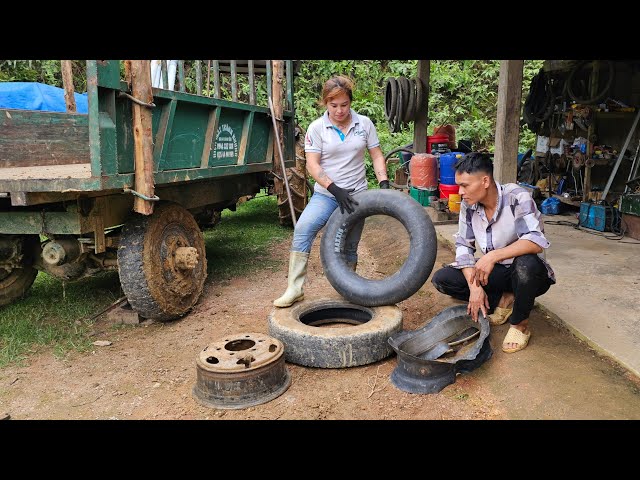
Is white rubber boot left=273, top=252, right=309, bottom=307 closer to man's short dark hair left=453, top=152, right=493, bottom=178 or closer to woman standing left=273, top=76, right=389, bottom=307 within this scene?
woman standing left=273, top=76, right=389, bottom=307

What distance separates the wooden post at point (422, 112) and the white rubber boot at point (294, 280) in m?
5.54

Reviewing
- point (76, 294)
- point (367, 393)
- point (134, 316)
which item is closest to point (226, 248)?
point (76, 294)

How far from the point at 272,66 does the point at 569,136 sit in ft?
17.8

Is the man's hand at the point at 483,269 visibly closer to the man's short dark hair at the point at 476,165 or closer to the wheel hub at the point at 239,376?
the man's short dark hair at the point at 476,165

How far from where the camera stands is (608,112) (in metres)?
7.91

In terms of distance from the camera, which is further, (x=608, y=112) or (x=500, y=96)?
(x=608, y=112)

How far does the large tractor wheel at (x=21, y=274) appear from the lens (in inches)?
179

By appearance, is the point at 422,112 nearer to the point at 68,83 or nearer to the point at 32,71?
the point at 68,83

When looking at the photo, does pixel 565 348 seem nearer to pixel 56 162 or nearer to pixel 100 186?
pixel 100 186

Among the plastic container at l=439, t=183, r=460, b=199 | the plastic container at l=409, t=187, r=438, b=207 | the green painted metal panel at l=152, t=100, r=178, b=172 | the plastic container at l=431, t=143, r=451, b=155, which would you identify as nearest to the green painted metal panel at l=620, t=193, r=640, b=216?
the plastic container at l=439, t=183, r=460, b=199

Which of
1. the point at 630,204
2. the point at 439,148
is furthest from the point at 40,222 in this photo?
the point at 439,148

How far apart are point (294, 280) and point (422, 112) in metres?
5.76

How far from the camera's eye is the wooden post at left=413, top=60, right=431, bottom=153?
8820 millimetres

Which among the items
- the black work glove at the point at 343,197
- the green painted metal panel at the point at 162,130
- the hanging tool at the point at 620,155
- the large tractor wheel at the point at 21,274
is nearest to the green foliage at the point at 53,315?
the large tractor wheel at the point at 21,274
